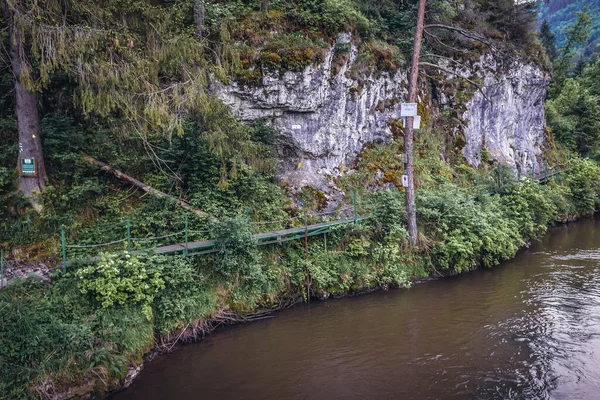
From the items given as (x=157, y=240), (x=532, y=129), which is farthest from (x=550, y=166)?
(x=157, y=240)

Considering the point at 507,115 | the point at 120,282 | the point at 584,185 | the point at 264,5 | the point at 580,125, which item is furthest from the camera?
the point at 580,125

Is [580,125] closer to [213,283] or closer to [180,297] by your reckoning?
[213,283]

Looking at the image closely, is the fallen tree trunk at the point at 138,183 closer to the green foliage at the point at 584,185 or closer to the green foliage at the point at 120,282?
the green foliage at the point at 120,282

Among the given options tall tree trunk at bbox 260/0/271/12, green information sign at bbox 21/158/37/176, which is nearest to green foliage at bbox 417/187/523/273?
tall tree trunk at bbox 260/0/271/12

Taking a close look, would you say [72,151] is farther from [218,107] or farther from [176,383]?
[176,383]

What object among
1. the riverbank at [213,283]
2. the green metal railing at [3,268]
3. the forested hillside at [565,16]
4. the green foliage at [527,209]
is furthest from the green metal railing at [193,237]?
the forested hillside at [565,16]

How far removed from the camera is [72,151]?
34.5 ft

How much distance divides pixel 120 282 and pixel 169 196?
10.9ft

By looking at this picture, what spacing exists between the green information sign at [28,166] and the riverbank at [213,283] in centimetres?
297

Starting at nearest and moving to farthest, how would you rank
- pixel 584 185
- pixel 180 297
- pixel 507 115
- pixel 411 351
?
pixel 411 351
pixel 180 297
pixel 584 185
pixel 507 115

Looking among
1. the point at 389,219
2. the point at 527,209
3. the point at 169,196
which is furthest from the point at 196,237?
the point at 527,209

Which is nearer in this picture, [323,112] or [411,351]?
[411,351]

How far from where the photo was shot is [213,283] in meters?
9.63

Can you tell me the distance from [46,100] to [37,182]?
2.67m
